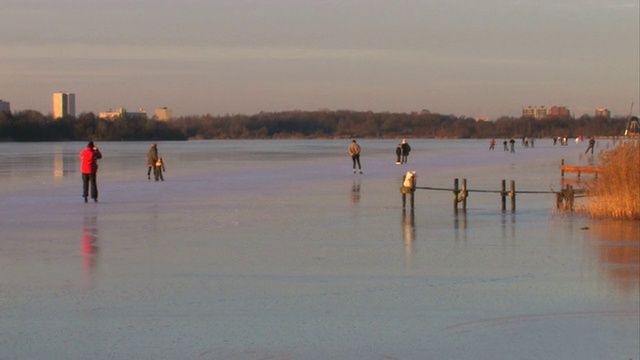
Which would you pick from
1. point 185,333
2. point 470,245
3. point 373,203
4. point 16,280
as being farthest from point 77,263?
point 373,203

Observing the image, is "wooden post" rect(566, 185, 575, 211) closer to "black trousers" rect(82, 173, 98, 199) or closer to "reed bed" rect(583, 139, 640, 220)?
"reed bed" rect(583, 139, 640, 220)

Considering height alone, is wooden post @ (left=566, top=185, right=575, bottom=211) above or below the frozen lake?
above

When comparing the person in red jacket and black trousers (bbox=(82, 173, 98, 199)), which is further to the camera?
the person in red jacket

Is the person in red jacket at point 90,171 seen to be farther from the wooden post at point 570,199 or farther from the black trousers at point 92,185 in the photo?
the wooden post at point 570,199

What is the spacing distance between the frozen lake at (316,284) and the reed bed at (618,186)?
621mm

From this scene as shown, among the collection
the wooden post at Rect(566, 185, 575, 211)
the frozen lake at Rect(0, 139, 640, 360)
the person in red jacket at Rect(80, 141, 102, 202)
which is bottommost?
the frozen lake at Rect(0, 139, 640, 360)

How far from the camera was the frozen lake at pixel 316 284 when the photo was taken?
6863mm

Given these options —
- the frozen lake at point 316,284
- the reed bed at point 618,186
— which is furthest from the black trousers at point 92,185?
the reed bed at point 618,186

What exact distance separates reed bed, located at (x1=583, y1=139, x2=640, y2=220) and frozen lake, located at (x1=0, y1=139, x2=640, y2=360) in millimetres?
621

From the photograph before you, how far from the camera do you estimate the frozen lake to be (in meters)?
6.86

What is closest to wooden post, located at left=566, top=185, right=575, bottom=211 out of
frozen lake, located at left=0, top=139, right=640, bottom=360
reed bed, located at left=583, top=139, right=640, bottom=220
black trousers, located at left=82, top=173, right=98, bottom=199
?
frozen lake, located at left=0, top=139, right=640, bottom=360

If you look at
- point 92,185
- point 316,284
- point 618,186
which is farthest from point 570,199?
point 92,185

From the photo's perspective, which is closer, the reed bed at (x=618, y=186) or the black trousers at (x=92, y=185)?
the reed bed at (x=618, y=186)

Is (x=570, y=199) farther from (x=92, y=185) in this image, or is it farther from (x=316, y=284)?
(x=92, y=185)
